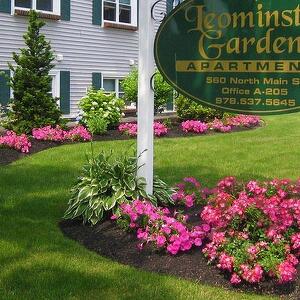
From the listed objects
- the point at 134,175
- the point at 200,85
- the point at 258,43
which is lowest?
the point at 134,175

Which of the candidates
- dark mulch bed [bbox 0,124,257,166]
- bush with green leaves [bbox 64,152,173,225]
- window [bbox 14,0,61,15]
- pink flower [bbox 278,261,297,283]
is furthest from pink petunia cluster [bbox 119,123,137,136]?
pink flower [bbox 278,261,297,283]

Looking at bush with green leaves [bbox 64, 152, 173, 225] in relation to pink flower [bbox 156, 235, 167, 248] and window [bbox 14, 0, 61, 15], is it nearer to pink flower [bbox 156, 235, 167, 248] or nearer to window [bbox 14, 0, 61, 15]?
pink flower [bbox 156, 235, 167, 248]

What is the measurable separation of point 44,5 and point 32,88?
15.3ft

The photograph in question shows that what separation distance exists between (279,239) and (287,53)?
167cm

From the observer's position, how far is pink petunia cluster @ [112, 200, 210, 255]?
5031 mm

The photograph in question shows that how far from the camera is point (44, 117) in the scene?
13008mm

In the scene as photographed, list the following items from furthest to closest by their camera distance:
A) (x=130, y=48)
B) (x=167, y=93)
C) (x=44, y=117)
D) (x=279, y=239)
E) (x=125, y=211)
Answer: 1. (x=130, y=48)
2. (x=167, y=93)
3. (x=44, y=117)
4. (x=125, y=211)
5. (x=279, y=239)

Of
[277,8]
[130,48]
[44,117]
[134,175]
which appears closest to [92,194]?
[134,175]

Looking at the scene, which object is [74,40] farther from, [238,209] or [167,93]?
[238,209]

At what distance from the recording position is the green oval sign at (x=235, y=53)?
5.18 m

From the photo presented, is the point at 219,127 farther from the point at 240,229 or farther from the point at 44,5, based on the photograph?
the point at 240,229

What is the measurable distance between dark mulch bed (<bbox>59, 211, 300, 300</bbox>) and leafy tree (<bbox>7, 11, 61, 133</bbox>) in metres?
7.12

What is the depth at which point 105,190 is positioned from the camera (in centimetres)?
595

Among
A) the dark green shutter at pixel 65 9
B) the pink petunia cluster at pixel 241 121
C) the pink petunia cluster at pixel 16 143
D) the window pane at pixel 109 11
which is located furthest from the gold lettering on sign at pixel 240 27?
the window pane at pixel 109 11
